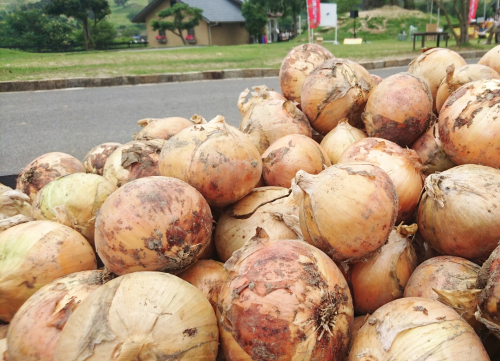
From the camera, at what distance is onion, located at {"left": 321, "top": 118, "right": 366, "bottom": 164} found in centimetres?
226

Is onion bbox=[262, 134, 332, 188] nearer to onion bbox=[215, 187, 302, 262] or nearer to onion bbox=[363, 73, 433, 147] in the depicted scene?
onion bbox=[215, 187, 302, 262]

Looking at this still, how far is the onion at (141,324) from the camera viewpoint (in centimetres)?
110

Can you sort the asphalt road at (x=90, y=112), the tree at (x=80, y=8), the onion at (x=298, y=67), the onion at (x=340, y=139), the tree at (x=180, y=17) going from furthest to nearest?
the tree at (x=180, y=17) → the tree at (x=80, y=8) → the asphalt road at (x=90, y=112) → the onion at (x=298, y=67) → the onion at (x=340, y=139)

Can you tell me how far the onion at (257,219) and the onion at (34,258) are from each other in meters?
0.61

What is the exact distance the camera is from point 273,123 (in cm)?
240

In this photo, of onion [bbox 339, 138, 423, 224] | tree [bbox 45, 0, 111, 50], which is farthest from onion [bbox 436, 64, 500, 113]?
tree [bbox 45, 0, 111, 50]

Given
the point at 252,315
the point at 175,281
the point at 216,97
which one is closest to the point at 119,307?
the point at 175,281

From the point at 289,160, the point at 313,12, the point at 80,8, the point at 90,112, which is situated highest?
the point at 80,8

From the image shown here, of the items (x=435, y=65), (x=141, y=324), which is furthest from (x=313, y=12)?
(x=141, y=324)

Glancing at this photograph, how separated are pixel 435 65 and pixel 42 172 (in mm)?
2538

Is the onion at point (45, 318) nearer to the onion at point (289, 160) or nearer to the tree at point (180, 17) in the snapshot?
the onion at point (289, 160)

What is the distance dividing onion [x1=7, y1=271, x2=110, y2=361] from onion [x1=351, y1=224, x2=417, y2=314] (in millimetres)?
985

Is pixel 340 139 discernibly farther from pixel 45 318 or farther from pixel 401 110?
pixel 45 318

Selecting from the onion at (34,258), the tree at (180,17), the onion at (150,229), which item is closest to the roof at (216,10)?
the tree at (180,17)
